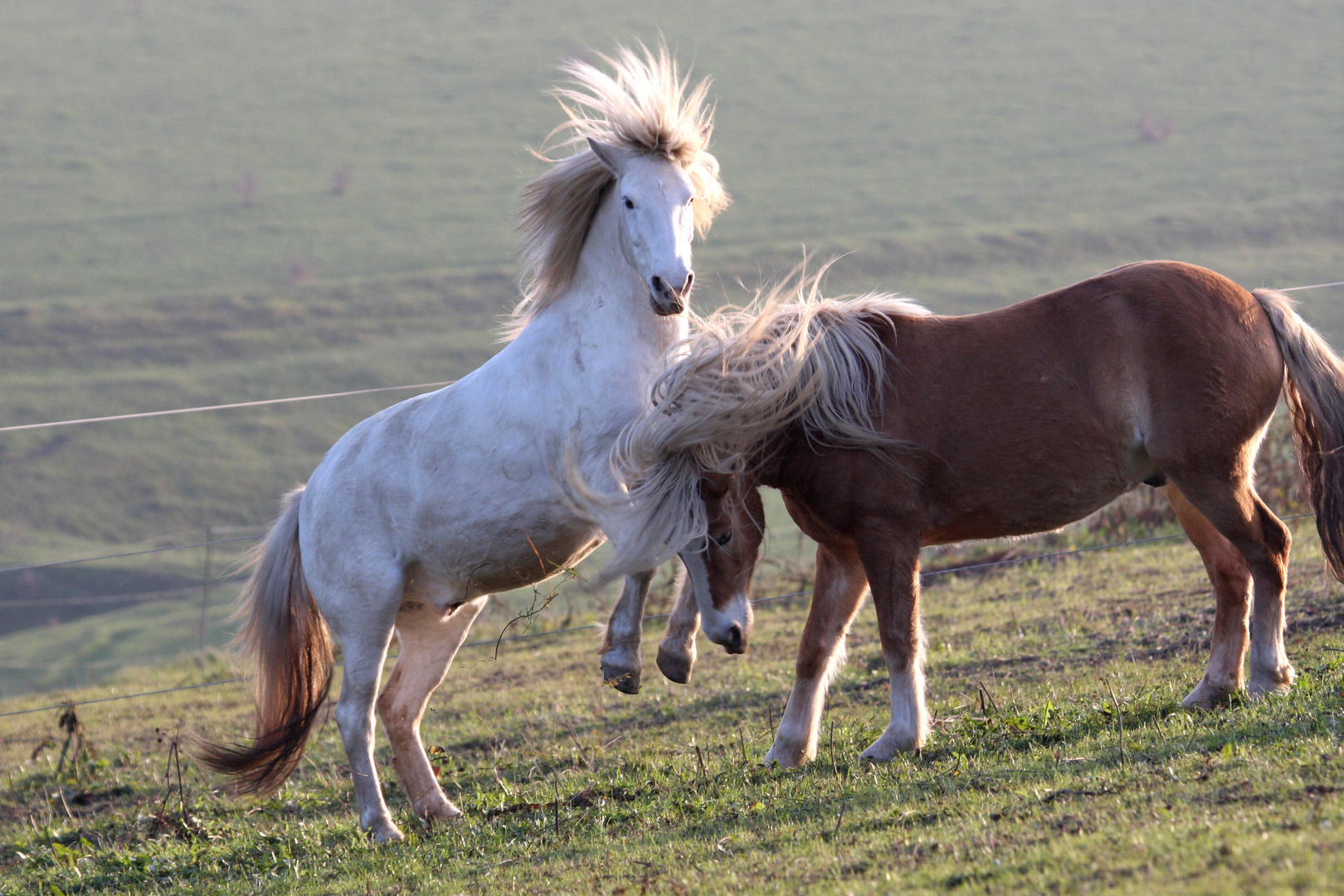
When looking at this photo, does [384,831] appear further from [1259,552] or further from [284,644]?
[1259,552]

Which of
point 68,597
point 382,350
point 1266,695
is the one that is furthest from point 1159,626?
point 382,350

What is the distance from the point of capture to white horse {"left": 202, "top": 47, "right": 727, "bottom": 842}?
209 inches

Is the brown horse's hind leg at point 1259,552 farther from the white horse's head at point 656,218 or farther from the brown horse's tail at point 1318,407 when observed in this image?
the white horse's head at point 656,218

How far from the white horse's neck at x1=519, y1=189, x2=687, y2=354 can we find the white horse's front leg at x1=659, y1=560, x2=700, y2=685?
3.26 feet

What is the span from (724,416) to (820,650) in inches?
47.3

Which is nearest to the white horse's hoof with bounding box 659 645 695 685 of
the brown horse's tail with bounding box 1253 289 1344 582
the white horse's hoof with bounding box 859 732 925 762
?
the white horse's hoof with bounding box 859 732 925 762

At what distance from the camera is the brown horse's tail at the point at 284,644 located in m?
6.18

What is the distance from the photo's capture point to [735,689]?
7.93 metres

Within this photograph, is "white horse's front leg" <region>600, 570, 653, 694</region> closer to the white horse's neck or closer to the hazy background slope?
the white horse's neck

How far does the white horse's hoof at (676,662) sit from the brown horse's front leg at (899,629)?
2.67ft

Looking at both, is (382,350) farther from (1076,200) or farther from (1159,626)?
(1159,626)

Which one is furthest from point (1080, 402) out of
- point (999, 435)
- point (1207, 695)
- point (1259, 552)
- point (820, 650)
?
point (820, 650)

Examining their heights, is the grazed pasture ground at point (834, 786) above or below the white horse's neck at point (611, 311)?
below

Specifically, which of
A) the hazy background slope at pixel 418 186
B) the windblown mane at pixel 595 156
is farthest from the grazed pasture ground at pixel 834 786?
the hazy background slope at pixel 418 186
